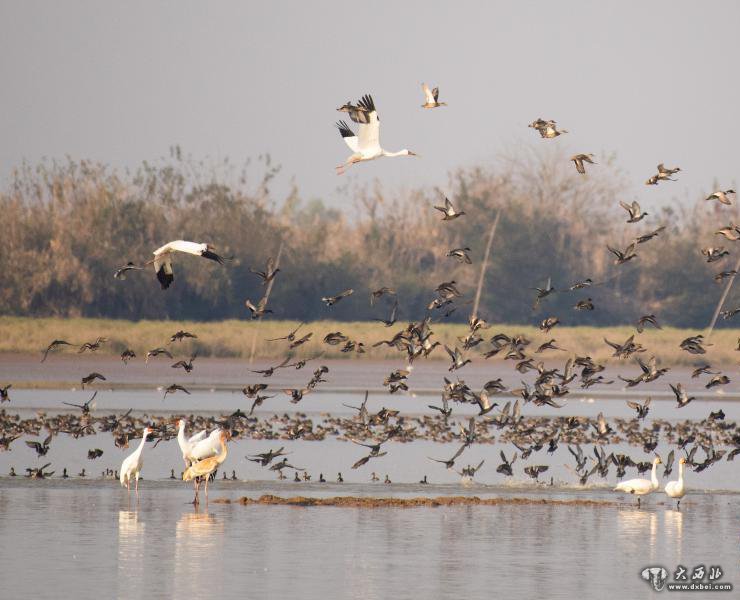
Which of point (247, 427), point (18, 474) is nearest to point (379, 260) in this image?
point (247, 427)

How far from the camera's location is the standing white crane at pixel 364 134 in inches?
860

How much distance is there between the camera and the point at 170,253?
59.0 feet

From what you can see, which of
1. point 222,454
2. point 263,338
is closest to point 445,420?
point 222,454

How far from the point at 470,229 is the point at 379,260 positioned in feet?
16.2

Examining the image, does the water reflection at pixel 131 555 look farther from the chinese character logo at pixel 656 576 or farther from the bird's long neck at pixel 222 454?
the chinese character logo at pixel 656 576

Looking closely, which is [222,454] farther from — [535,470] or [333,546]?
[535,470]

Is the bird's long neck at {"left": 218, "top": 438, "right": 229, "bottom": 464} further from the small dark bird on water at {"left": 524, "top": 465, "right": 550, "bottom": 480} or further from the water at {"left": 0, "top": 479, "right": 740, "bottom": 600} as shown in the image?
the small dark bird on water at {"left": 524, "top": 465, "right": 550, "bottom": 480}

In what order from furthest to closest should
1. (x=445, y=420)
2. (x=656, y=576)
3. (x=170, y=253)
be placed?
(x=445, y=420) < (x=170, y=253) < (x=656, y=576)

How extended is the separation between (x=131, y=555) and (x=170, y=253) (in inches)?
126

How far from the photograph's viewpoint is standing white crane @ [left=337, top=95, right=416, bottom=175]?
21.8 meters

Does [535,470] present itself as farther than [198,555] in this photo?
Yes

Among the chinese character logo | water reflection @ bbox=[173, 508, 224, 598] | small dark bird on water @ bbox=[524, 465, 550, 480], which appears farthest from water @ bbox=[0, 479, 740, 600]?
small dark bird on water @ bbox=[524, 465, 550, 480]

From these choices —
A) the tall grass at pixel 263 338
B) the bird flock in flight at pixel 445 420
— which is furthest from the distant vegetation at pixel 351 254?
the bird flock in flight at pixel 445 420

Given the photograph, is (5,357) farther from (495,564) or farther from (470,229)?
(495,564)
